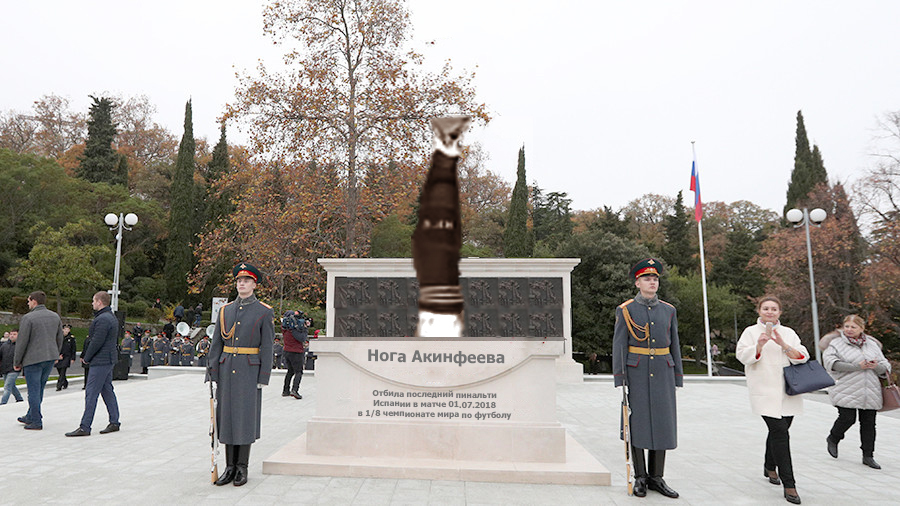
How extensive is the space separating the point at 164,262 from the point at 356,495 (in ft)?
124

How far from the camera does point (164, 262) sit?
37.7 metres

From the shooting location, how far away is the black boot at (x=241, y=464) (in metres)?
5.08

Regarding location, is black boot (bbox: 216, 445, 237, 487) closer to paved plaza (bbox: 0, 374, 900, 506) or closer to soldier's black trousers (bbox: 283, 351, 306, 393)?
paved plaza (bbox: 0, 374, 900, 506)

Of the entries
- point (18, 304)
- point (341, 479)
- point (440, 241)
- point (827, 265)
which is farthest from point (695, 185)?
point (18, 304)

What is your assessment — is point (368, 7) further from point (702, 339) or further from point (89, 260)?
point (702, 339)

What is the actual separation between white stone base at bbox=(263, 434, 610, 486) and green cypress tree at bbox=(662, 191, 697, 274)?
127 feet

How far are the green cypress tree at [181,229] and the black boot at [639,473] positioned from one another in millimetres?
33984

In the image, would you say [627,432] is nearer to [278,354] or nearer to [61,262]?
[278,354]

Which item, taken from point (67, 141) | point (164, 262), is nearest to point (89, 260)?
point (164, 262)

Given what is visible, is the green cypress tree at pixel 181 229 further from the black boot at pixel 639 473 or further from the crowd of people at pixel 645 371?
the black boot at pixel 639 473

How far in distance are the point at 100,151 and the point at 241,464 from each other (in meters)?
40.3

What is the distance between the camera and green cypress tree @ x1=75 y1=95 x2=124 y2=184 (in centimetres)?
3672

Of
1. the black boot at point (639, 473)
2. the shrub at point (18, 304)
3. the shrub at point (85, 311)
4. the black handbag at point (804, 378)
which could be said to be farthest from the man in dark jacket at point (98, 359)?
the shrub at point (85, 311)

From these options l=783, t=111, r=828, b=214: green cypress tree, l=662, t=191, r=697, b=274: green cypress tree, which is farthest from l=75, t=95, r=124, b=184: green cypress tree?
l=783, t=111, r=828, b=214: green cypress tree
